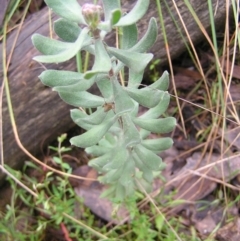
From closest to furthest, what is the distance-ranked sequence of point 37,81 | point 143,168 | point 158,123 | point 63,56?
point 63,56 → point 158,123 → point 143,168 → point 37,81

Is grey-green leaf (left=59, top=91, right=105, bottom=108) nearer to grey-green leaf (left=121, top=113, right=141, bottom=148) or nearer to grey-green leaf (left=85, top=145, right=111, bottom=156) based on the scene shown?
grey-green leaf (left=121, top=113, right=141, bottom=148)

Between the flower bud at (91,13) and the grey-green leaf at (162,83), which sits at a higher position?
the flower bud at (91,13)

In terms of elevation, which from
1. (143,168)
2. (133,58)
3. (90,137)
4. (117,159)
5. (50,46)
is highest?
(50,46)

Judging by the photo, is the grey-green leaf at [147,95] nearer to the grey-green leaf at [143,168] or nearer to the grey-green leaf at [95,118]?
the grey-green leaf at [95,118]

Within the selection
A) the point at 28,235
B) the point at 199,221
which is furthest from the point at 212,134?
the point at 28,235

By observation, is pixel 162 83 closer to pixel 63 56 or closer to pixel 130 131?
pixel 130 131

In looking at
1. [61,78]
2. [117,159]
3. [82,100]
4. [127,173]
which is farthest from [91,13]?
[127,173]

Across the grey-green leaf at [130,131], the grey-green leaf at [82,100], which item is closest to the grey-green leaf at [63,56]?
the grey-green leaf at [82,100]
